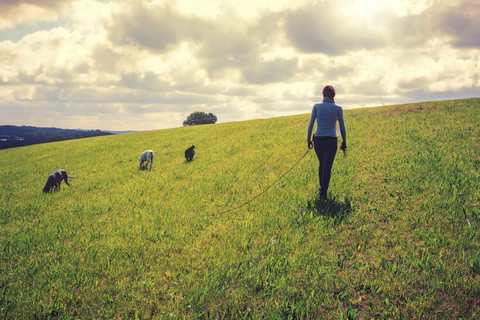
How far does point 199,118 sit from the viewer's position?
97312 millimetres

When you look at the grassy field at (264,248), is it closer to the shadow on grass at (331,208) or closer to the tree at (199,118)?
the shadow on grass at (331,208)

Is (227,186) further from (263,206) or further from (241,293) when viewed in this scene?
(241,293)

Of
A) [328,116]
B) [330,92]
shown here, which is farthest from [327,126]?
[330,92]

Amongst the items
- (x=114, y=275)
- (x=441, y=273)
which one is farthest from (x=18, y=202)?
(x=441, y=273)

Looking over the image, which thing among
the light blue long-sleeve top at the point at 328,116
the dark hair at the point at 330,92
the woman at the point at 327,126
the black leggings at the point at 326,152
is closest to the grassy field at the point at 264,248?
the black leggings at the point at 326,152

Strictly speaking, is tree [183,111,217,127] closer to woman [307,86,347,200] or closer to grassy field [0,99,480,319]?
grassy field [0,99,480,319]

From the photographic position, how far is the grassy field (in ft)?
12.3

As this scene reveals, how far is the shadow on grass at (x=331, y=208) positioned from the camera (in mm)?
6286

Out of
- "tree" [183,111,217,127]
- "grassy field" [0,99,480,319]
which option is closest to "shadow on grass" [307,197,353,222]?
"grassy field" [0,99,480,319]

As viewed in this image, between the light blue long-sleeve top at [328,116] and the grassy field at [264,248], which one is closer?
the grassy field at [264,248]

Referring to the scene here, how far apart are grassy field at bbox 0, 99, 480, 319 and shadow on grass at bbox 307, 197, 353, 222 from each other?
0.17 ft

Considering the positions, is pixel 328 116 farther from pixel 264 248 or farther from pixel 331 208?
pixel 264 248

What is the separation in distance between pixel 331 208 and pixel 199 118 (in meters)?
94.1

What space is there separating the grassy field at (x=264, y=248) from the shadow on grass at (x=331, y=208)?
0.17 ft
